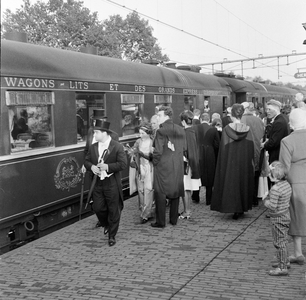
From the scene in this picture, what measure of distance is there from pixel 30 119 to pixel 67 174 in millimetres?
1379

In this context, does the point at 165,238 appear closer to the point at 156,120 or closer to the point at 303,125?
the point at 156,120

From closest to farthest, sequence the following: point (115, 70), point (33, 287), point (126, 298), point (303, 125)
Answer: point (126, 298), point (33, 287), point (303, 125), point (115, 70)

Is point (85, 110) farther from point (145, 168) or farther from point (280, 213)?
point (280, 213)

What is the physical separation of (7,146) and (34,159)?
634 millimetres

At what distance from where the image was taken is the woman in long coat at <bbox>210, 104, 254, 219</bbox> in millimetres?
7496

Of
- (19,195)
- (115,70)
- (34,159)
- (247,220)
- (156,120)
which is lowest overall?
(247,220)

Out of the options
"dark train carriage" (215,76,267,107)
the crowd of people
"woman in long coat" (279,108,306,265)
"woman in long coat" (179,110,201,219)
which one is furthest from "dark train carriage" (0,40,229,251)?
"dark train carriage" (215,76,267,107)

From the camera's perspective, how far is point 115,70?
33.0 feet

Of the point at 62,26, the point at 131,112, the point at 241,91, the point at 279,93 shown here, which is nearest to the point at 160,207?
the point at 131,112

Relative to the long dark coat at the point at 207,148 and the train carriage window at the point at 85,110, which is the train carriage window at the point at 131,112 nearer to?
the train carriage window at the point at 85,110

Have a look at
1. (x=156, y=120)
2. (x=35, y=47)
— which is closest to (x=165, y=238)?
(x=156, y=120)

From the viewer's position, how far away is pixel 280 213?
201 inches

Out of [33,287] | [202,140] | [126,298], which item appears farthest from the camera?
[202,140]

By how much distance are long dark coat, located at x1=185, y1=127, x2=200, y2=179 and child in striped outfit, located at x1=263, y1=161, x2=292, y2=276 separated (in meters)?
2.80
